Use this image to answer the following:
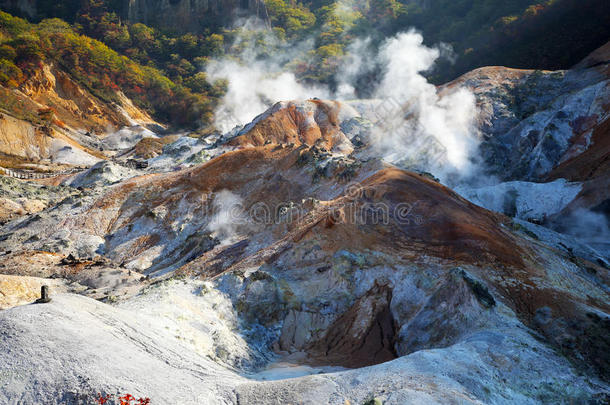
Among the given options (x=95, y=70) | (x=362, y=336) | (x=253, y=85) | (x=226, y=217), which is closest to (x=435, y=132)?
(x=226, y=217)

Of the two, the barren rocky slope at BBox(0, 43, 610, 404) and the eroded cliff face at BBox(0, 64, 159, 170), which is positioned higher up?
the eroded cliff face at BBox(0, 64, 159, 170)

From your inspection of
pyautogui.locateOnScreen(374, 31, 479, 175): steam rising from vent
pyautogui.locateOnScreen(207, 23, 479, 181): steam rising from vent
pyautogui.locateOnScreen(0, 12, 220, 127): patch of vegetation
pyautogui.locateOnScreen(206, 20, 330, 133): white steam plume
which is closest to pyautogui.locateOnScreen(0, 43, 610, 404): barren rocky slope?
pyautogui.locateOnScreen(374, 31, 479, 175): steam rising from vent

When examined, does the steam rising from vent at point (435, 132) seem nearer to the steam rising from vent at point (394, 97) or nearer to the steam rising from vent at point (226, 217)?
the steam rising from vent at point (394, 97)

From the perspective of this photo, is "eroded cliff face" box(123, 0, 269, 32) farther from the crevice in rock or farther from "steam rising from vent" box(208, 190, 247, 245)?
the crevice in rock

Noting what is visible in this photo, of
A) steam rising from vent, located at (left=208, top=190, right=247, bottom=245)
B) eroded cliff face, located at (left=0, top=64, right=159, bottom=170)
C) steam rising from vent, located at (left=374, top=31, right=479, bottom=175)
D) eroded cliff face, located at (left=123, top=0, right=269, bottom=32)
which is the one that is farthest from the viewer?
eroded cliff face, located at (left=123, top=0, right=269, bottom=32)

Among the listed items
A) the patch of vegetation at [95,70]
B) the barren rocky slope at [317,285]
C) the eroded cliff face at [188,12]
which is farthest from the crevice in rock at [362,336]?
the eroded cliff face at [188,12]

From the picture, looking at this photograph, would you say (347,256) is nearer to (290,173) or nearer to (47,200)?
(290,173)
